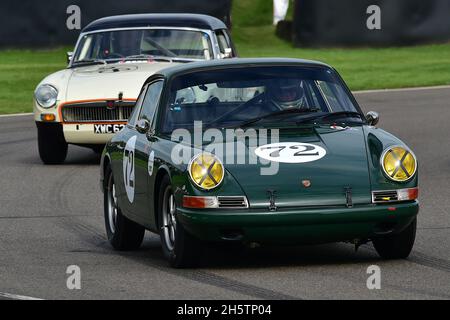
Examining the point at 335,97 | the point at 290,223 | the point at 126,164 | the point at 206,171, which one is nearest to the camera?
the point at 290,223

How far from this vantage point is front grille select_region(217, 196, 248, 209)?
825cm

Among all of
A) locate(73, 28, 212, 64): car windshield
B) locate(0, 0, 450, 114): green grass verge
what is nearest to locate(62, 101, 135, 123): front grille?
locate(73, 28, 212, 64): car windshield

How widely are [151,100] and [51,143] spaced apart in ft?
20.7

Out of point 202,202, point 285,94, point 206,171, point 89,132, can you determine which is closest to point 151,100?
point 285,94

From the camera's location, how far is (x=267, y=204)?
823 cm

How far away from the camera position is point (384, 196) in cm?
837

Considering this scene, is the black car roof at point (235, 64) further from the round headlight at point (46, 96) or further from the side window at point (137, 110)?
the round headlight at point (46, 96)

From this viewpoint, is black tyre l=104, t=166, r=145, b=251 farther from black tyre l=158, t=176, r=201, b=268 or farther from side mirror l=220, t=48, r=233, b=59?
side mirror l=220, t=48, r=233, b=59

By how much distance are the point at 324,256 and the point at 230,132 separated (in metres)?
1.01

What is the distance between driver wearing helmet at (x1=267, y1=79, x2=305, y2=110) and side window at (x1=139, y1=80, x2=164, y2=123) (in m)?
0.79

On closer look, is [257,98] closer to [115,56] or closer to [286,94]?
[286,94]

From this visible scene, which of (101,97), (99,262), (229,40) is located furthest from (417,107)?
(99,262)

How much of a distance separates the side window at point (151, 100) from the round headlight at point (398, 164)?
6.07ft
